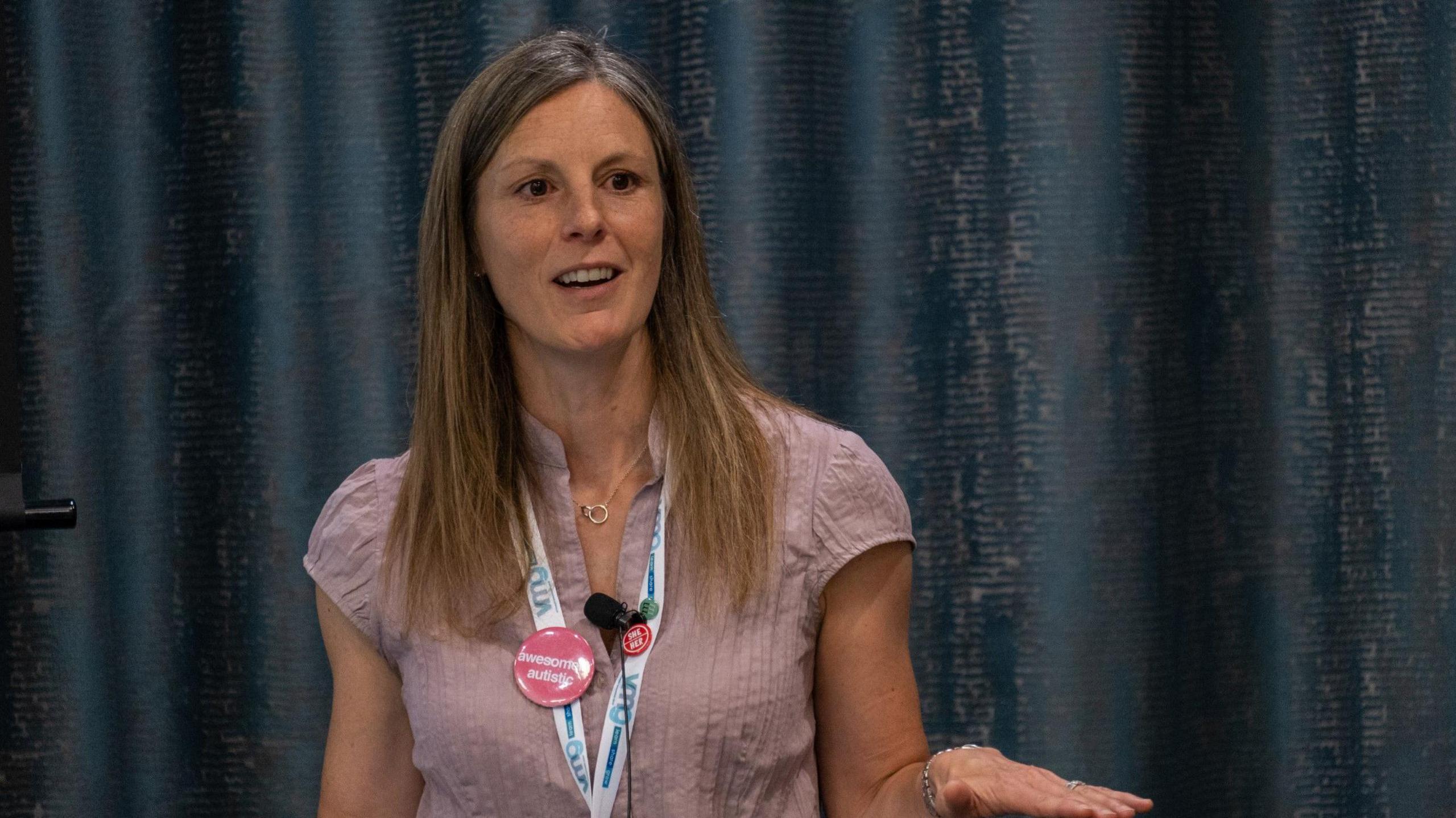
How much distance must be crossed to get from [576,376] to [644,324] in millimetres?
93

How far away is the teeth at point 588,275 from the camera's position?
52.2 inches

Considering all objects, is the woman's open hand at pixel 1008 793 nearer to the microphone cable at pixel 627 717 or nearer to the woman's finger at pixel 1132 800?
the woman's finger at pixel 1132 800

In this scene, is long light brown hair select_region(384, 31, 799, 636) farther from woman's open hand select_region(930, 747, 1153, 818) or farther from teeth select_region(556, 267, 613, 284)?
woman's open hand select_region(930, 747, 1153, 818)

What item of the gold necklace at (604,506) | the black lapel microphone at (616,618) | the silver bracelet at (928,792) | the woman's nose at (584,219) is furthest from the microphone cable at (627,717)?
the woman's nose at (584,219)

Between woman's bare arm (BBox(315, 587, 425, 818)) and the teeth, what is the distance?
41 cm

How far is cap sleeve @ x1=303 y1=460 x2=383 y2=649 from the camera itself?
1402mm

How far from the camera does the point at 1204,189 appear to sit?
196 cm

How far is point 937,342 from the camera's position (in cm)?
196

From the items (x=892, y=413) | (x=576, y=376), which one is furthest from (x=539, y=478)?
(x=892, y=413)

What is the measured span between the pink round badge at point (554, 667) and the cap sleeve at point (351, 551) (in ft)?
0.62

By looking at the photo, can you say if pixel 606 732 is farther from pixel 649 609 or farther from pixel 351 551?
pixel 351 551

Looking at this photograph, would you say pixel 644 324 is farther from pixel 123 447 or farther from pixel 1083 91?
pixel 123 447

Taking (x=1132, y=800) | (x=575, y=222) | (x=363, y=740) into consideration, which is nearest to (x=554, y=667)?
(x=363, y=740)

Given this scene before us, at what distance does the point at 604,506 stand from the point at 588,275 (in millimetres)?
227
